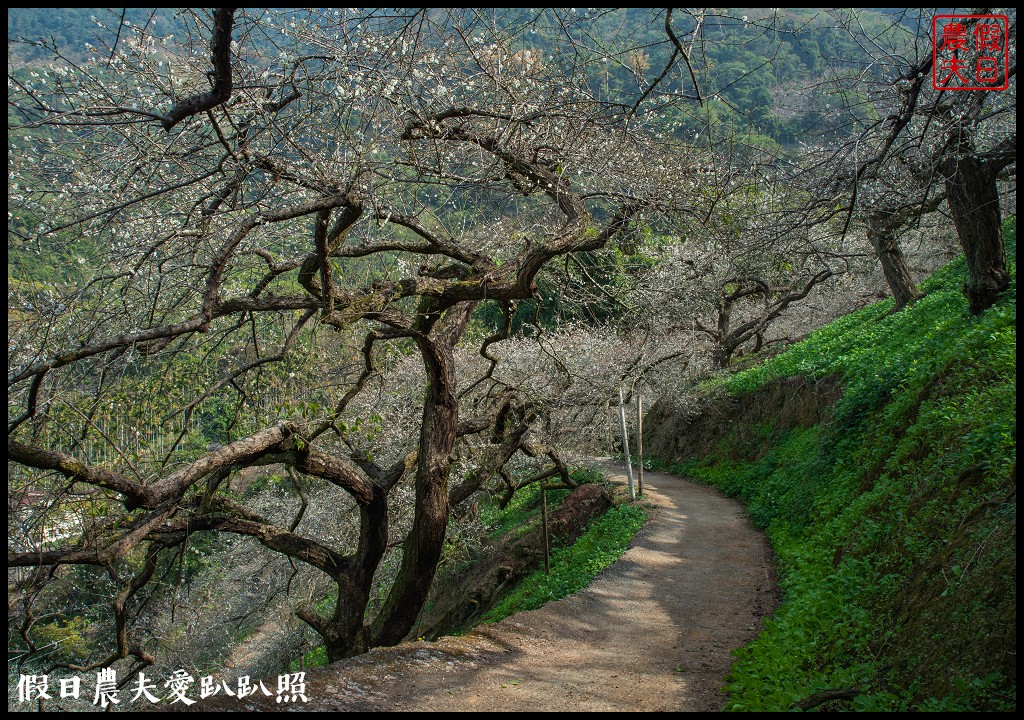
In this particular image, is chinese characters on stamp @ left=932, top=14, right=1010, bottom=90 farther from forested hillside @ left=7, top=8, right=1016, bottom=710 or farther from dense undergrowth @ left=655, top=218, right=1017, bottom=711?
dense undergrowth @ left=655, top=218, right=1017, bottom=711

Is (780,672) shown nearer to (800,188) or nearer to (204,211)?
(800,188)

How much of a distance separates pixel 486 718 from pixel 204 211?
421cm

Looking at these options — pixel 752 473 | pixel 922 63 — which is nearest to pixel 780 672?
pixel 922 63

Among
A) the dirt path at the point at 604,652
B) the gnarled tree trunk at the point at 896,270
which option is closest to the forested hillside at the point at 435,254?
the dirt path at the point at 604,652

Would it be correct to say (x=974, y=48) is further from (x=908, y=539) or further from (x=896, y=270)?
(x=896, y=270)

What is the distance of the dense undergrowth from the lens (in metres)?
3.94

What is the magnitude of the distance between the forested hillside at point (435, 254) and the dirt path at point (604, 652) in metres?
0.59

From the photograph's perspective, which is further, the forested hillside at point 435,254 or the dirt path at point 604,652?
the dirt path at point 604,652

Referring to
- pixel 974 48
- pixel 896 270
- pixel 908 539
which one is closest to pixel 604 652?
pixel 908 539

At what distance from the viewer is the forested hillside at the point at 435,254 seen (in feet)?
14.3

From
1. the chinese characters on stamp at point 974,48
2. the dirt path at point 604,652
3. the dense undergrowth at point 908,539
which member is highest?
the chinese characters on stamp at point 974,48

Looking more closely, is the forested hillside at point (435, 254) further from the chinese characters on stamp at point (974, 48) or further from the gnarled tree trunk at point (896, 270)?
the gnarled tree trunk at point (896, 270)

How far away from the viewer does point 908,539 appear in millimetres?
5449

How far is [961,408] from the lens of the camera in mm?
6332
